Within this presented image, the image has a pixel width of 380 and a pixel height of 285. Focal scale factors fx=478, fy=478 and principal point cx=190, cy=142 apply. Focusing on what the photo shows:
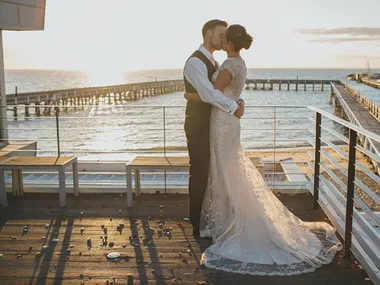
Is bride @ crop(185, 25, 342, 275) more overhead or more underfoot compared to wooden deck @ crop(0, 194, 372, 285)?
more overhead

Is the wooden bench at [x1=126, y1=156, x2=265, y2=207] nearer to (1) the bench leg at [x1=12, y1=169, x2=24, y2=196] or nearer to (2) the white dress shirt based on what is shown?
(2) the white dress shirt

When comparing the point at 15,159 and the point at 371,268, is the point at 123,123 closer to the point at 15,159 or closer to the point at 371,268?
the point at 15,159

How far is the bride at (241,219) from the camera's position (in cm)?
331

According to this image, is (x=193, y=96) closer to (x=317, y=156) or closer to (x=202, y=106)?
(x=202, y=106)

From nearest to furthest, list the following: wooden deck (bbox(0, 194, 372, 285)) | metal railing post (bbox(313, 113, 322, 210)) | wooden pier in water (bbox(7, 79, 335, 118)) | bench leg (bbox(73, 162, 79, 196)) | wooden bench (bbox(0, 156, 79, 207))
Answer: wooden deck (bbox(0, 194, 372, 285)) < metal railing post (bbox(313, 113, 322, 210)) < wooden bench (bbox(0, 156, 79, 207)) < bench leg (bbox(73, 162, 79, 196)) < wooden pier in water (bbox(7, 79, 335, 118))

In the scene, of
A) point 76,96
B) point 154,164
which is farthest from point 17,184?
point 76,96

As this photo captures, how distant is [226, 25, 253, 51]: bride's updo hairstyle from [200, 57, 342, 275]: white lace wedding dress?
12 centimetres

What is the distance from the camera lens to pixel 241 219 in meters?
3.63

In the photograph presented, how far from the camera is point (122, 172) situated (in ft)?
20.9

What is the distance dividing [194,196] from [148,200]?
1.21 meters

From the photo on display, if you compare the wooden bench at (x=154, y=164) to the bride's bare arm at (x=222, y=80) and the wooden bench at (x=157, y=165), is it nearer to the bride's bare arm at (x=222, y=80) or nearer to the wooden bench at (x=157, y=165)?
the wooden bench at (x=157, y=165)

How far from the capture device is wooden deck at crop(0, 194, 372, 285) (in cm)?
312

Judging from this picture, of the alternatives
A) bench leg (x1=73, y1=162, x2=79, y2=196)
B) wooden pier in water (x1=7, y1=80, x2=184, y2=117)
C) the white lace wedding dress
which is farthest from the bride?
wooden pier in water (x1=7, y1=80, x2=184, y2=117)

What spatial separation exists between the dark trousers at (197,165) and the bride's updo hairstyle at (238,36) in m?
0.72
